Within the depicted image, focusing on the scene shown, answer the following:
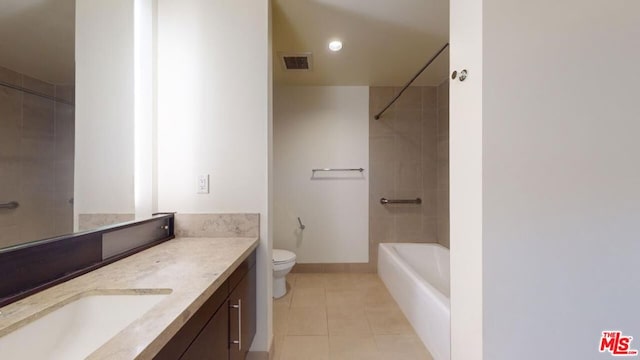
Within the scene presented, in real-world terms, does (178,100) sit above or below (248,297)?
above

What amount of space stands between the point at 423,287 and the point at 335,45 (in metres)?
2.11

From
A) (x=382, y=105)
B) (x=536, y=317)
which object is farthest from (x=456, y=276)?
(x=382, y=105)

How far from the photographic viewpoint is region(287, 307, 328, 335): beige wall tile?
6.14 feet

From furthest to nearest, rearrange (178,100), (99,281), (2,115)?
(178,100)
(99,281)
(2,115)

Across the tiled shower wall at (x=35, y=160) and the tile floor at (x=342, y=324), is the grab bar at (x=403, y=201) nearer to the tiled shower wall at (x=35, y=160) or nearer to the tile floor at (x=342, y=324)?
the tile floor at (x=342, y=324)

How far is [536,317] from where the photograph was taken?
102 centimetres

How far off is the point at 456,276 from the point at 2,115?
1.86m

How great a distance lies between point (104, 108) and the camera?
3.86 ft

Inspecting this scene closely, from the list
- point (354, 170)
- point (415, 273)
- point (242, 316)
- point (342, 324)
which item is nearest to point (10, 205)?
point (242, 316)

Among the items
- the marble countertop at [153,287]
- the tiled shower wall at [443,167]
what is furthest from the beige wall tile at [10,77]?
the tiled shower wall at [443,167]

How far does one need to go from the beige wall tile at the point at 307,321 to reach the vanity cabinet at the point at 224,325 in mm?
546

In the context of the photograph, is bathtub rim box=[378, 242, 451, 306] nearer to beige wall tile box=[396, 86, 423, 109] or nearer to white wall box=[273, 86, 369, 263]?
white wall box=[273, 86, 369, 263]

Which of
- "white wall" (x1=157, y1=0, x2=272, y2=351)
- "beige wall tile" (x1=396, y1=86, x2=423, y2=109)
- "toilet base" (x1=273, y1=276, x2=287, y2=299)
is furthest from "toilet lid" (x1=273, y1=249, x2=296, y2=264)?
"beige wall tile" (x1=396, y1=86, x2=423, y2=109)

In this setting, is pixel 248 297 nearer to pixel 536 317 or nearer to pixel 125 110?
pixel 125 110
